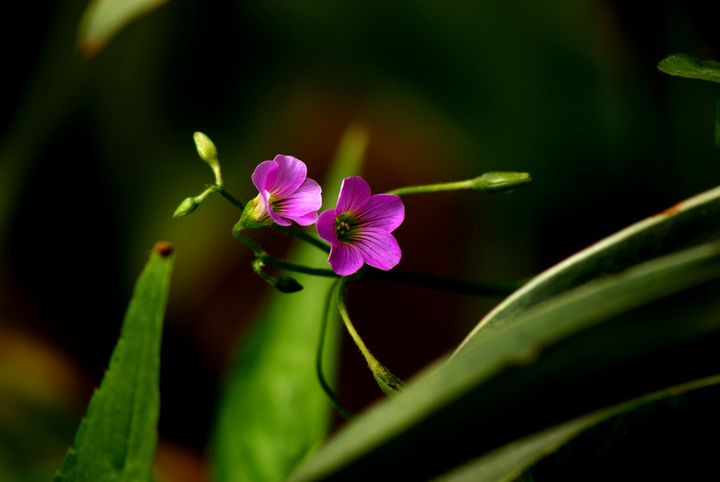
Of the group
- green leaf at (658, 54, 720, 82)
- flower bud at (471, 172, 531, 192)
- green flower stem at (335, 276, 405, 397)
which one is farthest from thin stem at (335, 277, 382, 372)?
green leaf at (658, 54, 720, 82)

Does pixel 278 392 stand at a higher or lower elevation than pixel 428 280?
lower

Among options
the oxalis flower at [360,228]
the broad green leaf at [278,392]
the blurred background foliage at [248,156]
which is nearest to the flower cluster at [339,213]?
the oxalis flower at [360,228]

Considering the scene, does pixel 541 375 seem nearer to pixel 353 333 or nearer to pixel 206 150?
pixel 353 333

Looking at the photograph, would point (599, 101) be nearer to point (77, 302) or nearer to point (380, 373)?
point (380, 373)

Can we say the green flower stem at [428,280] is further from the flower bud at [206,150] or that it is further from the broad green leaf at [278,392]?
the broad green leaf at [278,392]

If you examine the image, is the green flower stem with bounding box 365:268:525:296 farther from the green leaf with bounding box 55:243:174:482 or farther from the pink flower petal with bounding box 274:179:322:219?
the green leaf with bounding box 55:243:174:482

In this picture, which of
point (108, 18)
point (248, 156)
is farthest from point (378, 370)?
point (248, 156)

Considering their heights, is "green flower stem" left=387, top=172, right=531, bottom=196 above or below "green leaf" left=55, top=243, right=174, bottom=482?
above
